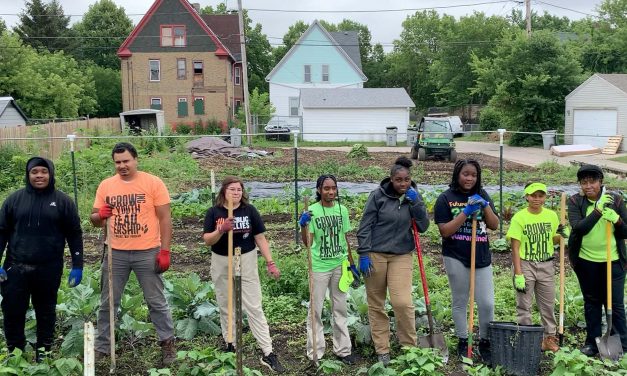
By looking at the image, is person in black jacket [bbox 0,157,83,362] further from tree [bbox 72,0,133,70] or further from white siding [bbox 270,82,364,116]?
tree [bbox 72,0,133,70]

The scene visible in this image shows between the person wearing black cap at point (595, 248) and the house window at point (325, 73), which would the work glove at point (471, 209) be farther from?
the house window at point (325, 73)

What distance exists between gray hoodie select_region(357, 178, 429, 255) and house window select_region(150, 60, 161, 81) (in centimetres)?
3872

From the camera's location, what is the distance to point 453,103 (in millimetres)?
57750

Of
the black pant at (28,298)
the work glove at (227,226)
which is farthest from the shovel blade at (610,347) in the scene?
the black pant at (28,298)

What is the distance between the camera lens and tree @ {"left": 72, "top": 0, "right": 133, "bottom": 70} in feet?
216

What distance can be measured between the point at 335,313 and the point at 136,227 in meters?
1.78

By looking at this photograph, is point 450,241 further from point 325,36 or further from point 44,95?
point 325,36

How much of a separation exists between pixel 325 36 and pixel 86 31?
28682 mm

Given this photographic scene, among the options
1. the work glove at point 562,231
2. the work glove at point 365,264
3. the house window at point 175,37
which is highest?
the house window at point 175,37

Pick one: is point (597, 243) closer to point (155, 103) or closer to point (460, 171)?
point (460, 171)

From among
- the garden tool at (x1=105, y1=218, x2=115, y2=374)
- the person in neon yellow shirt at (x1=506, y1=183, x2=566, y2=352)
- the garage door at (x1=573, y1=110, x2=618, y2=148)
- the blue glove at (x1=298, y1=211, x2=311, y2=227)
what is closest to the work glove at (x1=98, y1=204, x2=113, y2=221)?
the garden tool at (x1=105, y1=218, x2=115, y2=374)

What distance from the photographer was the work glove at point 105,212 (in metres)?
5.32

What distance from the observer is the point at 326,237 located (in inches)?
219

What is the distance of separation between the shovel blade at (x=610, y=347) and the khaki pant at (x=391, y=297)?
1.56 metres
